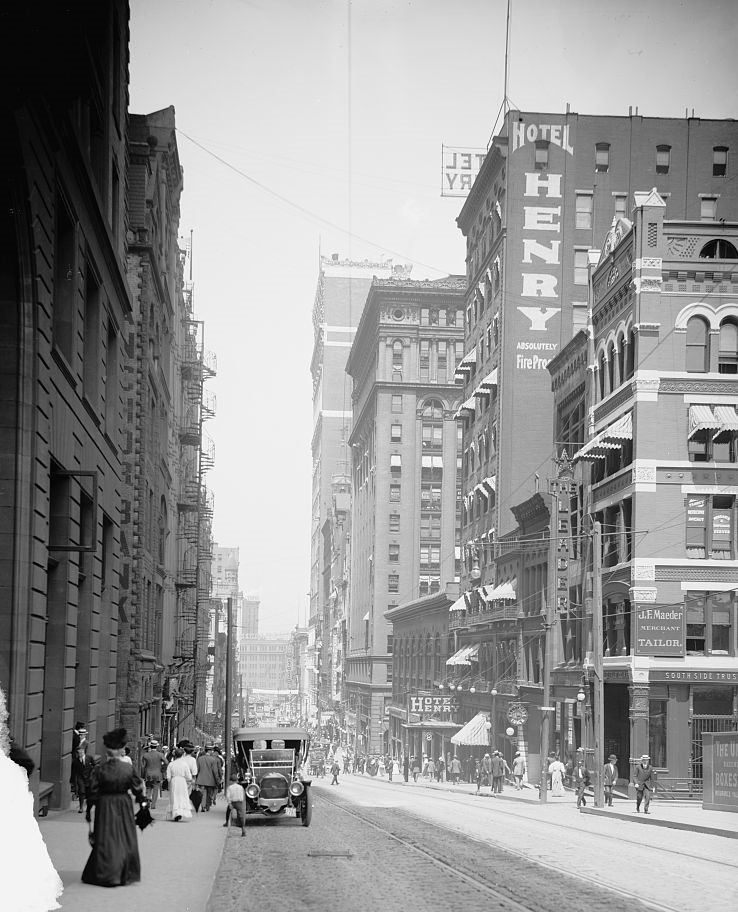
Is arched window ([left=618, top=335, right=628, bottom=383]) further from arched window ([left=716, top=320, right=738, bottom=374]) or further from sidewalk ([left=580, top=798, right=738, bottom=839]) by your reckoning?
sidewalk ([left=580, top=798, right=738, bottom=839])

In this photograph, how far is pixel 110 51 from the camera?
29094 millimetres

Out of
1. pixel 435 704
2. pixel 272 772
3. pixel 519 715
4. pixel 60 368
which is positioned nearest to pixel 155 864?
pixel 60 368

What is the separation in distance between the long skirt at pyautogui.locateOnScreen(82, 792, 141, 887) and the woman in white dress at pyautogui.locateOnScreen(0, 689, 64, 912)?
1.84 metres

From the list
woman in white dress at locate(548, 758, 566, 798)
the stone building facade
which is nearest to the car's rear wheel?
the stone building facade

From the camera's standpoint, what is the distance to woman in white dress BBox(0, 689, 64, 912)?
1159cm

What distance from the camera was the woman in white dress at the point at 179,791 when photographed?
82.5 ft

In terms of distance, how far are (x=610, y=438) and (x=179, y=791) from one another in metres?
25.9

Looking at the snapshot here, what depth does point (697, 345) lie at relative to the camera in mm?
45469

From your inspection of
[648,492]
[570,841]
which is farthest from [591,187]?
[570,841]

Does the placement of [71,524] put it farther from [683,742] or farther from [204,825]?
[683,742]

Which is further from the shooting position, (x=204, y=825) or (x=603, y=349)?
(x=603, y=349)

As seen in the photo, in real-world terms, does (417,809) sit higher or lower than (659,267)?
lower

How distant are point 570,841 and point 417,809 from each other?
420 inches

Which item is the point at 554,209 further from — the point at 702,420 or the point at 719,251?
the point at 702,420
